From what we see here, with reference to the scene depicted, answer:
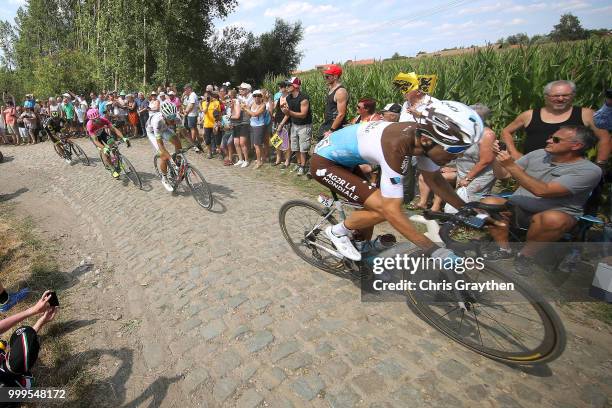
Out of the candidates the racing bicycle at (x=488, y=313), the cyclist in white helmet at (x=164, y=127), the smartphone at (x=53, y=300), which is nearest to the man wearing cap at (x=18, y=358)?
the smartphone at (x=53, y=300)

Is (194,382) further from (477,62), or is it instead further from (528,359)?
(477,62)

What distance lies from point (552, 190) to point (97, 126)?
32.4 ft

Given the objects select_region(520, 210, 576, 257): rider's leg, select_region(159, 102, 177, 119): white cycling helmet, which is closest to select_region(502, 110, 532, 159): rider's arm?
select_region(520, 210, 576, 257): rider's leg

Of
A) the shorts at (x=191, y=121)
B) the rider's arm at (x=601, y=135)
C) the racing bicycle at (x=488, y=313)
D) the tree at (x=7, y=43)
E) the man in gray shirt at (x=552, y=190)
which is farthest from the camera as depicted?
the tree at (x=7, y=43)

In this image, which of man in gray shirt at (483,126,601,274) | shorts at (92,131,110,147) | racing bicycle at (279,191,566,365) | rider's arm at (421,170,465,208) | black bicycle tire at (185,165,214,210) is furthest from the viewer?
shorts at (92,131,110,147)

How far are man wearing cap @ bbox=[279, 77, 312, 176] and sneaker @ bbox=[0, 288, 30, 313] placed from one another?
5884mm

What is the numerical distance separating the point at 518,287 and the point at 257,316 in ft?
8.10

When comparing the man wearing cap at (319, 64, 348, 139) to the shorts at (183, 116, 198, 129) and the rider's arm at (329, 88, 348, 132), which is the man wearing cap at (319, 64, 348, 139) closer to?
the rider's arm at (329, 88, 348, 132)

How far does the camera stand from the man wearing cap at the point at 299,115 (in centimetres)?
811

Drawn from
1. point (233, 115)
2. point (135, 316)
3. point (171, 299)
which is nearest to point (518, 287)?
point (171, 299)

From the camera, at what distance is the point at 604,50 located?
21.1 ft

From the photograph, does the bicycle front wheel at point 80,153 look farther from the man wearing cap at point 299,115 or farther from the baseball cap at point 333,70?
the baseball cap at point 333,70

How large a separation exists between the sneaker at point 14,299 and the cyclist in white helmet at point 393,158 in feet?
13.2

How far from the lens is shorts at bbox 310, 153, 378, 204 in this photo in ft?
10.4
